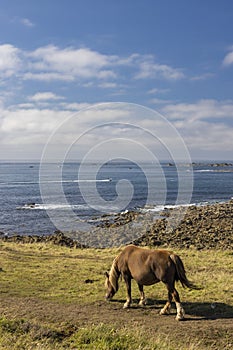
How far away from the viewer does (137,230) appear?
34.7 m

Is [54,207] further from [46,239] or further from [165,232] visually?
[165,232]

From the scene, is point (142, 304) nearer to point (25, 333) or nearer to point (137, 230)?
point (25, 333)

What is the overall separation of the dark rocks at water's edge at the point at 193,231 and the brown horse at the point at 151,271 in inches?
598

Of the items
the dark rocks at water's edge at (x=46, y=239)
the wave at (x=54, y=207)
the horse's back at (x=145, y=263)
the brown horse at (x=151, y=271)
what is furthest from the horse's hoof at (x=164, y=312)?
the wave at (x=54, y=207)

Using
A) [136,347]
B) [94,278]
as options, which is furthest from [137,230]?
[136,347]

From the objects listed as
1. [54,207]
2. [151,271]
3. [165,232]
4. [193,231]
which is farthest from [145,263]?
[54,207]

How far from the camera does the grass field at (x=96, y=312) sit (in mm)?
8391

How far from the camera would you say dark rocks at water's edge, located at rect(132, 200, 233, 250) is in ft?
91.1

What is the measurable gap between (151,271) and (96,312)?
1899mm

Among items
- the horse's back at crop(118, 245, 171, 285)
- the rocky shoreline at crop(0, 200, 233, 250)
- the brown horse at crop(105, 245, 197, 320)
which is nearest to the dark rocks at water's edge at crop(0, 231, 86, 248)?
the rocky shoreline at crop(0, 200, 233, 250)

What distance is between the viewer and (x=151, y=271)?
1080cm

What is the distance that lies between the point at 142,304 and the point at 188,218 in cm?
2968

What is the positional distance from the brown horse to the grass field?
415 millimetres

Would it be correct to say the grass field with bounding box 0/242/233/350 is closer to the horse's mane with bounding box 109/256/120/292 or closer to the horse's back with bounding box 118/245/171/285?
the horse's mane with bounding box 109/256/120/292
